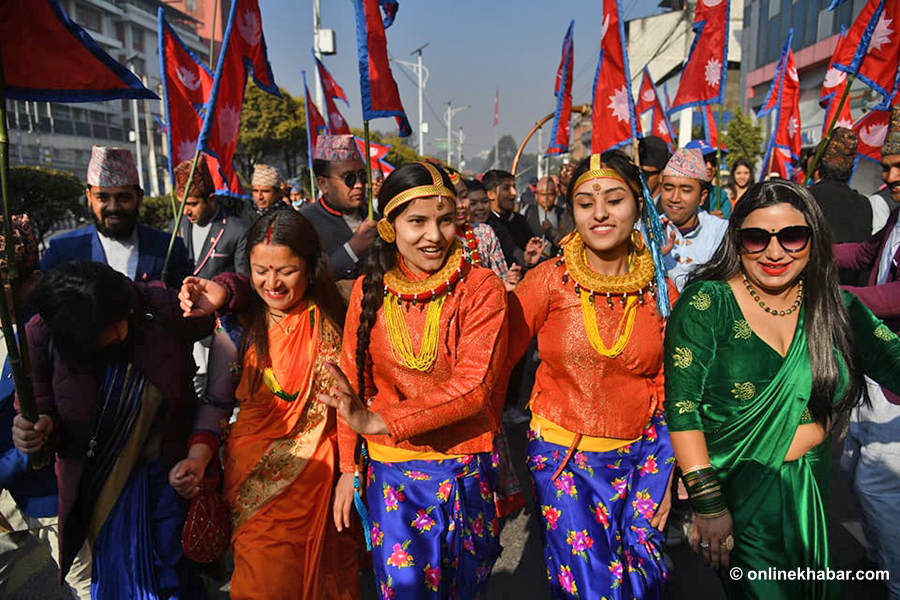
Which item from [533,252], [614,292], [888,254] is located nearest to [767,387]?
[614,292]

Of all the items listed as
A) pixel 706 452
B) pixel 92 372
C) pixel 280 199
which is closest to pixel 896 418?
pixel 706 452

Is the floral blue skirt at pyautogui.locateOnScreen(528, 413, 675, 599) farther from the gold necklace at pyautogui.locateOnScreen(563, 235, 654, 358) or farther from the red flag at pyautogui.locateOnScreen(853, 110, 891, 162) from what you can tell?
the red flag at pyautogui.locateOnScreen(853, 110, 891, 162)

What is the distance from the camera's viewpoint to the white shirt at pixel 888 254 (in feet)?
9.13

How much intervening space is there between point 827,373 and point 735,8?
113 ft

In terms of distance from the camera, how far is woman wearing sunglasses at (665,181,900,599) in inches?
73.6

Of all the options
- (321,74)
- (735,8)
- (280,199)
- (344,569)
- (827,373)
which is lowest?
(344,569)

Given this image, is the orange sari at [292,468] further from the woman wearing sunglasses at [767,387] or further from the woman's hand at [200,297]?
the woman wearing sunglasses at [767,387]

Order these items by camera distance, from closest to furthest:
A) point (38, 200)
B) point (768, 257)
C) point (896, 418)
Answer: point (768, 257) → point (896, 418) → point (38, 200)

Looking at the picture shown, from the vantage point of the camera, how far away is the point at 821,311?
6.25 feet

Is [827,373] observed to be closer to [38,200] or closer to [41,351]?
[41,351]

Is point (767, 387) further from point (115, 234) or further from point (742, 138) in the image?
point (742, 138)

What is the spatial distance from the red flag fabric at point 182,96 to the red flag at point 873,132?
18.3 feet

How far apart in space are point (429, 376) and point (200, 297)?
946 millimetres

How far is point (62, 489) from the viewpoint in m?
2.15
